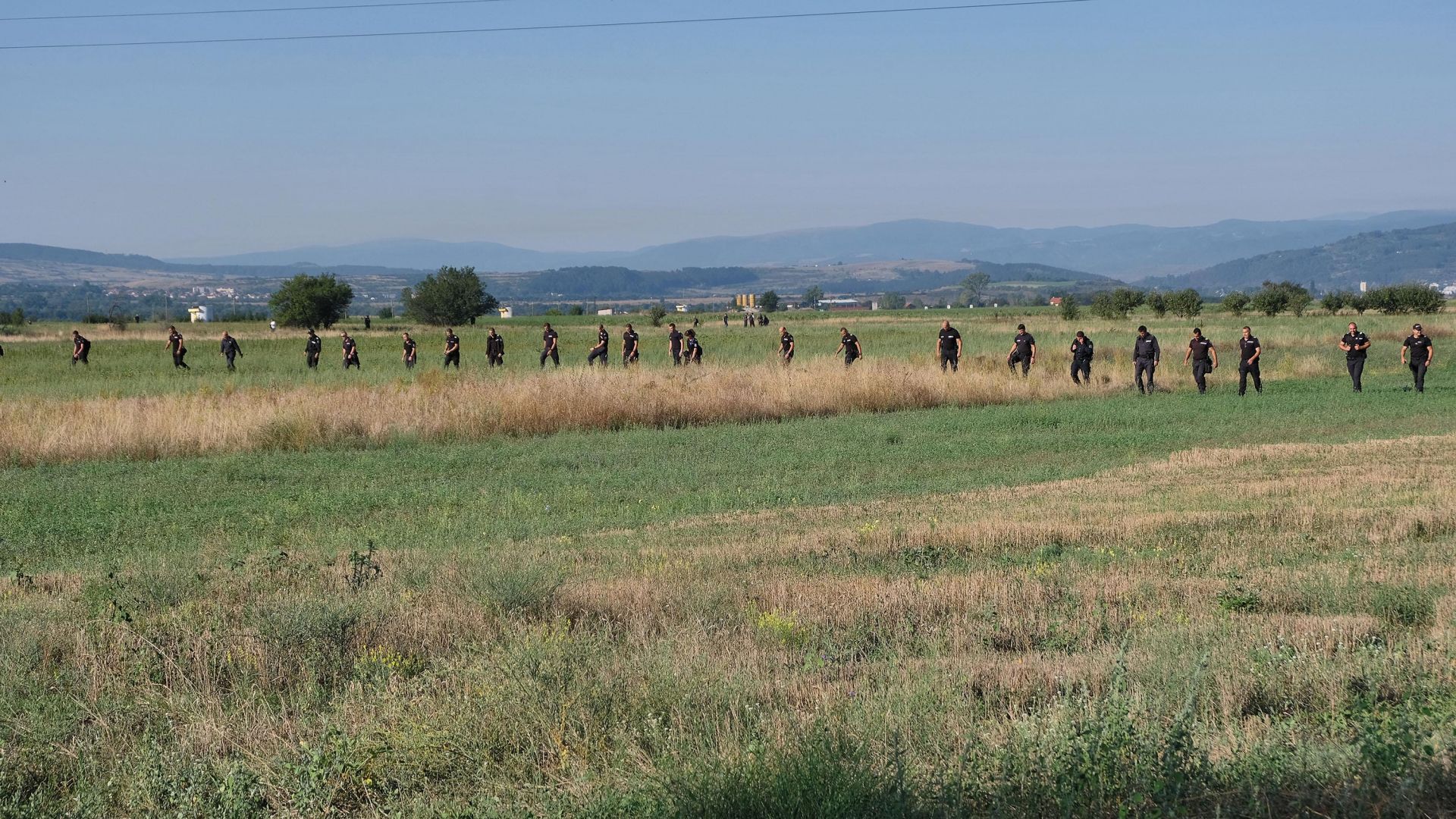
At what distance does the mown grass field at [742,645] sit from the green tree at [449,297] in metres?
87.3

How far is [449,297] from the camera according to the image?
102000 millimetres

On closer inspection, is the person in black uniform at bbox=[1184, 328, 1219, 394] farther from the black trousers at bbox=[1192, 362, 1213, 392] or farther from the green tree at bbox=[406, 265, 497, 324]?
the green tree at bbox=[406, 265, 497, 324]

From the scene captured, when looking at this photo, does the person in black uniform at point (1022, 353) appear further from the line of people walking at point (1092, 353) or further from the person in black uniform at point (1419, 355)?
the person in black uniform at point (1419, 355)

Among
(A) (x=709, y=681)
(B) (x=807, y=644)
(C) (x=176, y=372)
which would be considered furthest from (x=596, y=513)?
(C) (x=176, y=372)

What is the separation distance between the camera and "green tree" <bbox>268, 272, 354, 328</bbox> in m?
93.1

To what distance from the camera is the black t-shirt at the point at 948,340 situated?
101ft

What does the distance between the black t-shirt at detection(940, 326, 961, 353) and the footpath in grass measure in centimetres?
524

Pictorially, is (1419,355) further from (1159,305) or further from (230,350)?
(1159,305)

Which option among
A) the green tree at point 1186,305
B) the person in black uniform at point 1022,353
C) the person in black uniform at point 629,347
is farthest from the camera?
the green tree at point 1186,305

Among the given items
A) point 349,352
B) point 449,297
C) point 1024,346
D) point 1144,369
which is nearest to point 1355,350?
point 1144,369

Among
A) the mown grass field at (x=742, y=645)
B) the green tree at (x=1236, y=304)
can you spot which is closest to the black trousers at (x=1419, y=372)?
the mown grass field at (x=742, y=645)

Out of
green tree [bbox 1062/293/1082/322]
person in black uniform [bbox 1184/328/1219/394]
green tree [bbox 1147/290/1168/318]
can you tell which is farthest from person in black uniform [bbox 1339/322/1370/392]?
green tree [bbox 1147/290/1168/318]

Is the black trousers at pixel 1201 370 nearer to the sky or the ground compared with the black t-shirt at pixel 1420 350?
A: nearer to the ground

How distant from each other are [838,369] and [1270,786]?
23206 millimetres
